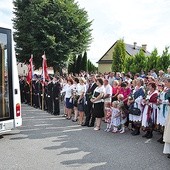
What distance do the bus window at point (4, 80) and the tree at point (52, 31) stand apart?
2651cm

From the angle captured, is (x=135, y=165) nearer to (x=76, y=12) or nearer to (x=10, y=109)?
(x=10, y=109)

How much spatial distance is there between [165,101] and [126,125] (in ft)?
7.75

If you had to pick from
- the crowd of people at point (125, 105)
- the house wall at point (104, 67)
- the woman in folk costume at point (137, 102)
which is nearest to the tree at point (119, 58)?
the house wall at point (104, 67)

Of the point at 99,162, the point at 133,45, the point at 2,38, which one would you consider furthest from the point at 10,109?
the point at 133,45

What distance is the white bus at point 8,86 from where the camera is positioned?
8797mm

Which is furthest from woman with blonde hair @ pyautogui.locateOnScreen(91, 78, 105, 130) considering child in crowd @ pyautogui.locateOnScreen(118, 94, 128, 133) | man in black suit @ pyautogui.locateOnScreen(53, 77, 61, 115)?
man in black suit @ pyautogui.locateOnScreen(53, 77, 61, 115)

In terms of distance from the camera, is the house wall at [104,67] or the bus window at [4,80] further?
the house wall at [104,67]

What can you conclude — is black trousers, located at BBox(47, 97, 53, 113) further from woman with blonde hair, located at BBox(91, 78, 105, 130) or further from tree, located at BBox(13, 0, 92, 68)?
tree, located at BBox(13, 0, 92, 68)

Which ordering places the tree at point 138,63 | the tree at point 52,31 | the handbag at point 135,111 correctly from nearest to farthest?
the handbag at point 135,111 < the tree at point 138,63 < the tree at point 52,31

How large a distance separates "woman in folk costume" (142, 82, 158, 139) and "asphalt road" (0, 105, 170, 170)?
1.21ft

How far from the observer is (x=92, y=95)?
459 inches

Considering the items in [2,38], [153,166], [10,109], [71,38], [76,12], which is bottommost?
[153,166]

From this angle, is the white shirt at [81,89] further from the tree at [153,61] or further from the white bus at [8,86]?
the tree at [153,61]

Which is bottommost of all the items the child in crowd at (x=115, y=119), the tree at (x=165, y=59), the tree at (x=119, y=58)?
the child in crowd at (x=115, y=119)
